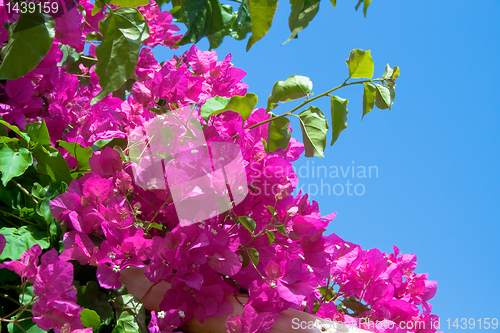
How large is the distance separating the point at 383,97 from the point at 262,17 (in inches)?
10.9

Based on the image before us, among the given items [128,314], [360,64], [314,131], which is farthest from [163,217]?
[360,64]

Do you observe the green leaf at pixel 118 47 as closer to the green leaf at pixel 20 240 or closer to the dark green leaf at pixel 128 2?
the dark green leaf at pixel 128 2

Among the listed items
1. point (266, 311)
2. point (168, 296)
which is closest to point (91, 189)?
point (168, 296)

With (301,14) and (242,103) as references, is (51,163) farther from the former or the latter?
(301,14)

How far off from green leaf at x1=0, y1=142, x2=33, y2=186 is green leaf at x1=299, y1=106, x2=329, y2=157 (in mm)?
422

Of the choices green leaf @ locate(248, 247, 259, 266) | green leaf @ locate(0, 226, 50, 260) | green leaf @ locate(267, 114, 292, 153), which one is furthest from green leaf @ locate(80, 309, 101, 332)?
green leaf @ locate(267, 114, 292, 153)

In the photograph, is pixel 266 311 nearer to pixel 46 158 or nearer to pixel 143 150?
pixel 143 150

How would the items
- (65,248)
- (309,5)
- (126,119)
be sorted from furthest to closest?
(126,119) → (65,248) → (309,5)

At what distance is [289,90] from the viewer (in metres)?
0.58

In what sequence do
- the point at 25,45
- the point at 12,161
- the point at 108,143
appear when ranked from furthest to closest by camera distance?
the point at 108,143 → the point at 12,161 → the point at 25,45

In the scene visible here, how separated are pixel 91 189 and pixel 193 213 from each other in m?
0.16

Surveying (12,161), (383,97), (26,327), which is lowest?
(26,327)

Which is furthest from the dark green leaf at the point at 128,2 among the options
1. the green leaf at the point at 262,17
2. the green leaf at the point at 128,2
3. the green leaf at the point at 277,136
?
the green leaf at the point at 277,136

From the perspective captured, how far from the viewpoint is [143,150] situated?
0.63m
